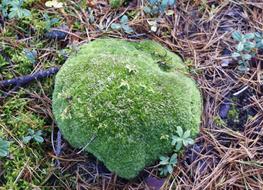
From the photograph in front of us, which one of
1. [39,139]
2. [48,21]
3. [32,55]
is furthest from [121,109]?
[48,21]

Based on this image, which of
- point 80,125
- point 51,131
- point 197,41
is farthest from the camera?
point 197,41

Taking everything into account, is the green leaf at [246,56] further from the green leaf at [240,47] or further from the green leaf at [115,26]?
the green leaf at [115,26]

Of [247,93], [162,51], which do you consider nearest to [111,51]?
[162,51]

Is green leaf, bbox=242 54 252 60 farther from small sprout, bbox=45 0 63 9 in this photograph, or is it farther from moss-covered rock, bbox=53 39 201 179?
small sprout, bbox=45 0 63 9

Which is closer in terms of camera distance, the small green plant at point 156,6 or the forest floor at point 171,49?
the forest floor at point 171,49

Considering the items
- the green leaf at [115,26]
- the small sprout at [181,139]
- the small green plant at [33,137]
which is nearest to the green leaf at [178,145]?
the small sprout at [181,139]

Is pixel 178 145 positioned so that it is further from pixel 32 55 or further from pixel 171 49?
pixel 32 55

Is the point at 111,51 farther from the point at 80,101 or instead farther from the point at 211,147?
the point at 211,147
